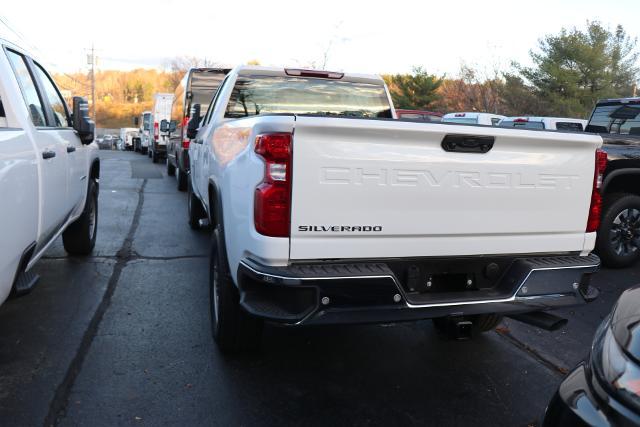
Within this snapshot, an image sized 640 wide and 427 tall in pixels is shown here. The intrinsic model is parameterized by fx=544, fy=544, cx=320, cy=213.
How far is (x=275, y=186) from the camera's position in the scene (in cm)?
265

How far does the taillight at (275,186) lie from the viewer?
8.64 ft

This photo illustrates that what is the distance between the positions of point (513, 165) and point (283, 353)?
198cm

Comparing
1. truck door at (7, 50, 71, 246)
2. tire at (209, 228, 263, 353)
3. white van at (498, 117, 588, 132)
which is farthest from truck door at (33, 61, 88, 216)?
white van at (498, 117, 588, 132)

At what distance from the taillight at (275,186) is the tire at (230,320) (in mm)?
778

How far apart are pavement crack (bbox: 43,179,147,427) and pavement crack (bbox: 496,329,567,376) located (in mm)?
3070

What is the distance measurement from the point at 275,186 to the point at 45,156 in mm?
1845

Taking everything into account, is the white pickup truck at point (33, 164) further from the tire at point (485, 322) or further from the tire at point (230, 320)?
the tire at point (485, 322)

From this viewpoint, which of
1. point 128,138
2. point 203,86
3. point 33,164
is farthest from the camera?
point 128,138

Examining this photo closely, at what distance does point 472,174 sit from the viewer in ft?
9.72

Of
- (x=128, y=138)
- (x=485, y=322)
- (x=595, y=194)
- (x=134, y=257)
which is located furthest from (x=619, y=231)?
(x=128, y=138)

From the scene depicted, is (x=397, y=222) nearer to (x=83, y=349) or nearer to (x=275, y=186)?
(x=275, y=186)

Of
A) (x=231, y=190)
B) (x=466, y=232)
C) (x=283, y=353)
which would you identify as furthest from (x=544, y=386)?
(x=231, y=190)

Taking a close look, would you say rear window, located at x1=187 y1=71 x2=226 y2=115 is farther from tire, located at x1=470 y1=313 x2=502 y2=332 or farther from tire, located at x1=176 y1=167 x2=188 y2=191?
tire, located at x1=470 y1=313 x2=502 y2=332

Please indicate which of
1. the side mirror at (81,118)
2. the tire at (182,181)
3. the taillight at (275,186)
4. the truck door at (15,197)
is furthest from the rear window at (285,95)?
the tire at (182,181)
